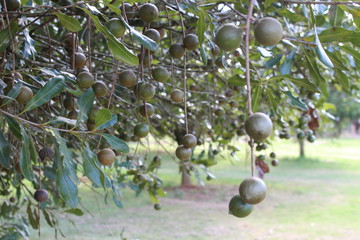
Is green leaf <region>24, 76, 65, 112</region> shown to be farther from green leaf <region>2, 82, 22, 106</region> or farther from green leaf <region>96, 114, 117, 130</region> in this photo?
green leaf <region>96, 114, 117, 130</region>

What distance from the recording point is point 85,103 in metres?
1.41

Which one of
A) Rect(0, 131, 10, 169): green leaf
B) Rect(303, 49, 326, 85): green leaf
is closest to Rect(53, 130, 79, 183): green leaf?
Rect(0, 131, 10, 169): green leaf

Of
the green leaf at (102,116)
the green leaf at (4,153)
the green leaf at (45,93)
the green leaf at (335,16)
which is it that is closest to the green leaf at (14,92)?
the green leaf at (45,93)

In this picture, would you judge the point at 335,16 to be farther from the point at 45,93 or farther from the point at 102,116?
the point at 45,93

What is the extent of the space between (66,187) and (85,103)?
28cm

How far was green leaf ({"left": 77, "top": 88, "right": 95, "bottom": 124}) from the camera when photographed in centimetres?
140

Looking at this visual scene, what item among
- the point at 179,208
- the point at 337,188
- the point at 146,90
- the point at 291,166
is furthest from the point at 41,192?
the point at 291,166

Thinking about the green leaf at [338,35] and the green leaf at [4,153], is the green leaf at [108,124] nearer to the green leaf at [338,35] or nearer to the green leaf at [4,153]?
the green leaf at [4,153]

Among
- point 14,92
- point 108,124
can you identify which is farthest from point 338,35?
point 14,92

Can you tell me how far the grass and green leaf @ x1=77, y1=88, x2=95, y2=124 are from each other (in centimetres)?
329

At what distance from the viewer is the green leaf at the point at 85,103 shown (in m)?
1.40

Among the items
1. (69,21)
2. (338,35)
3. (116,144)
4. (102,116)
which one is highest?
(69,21)

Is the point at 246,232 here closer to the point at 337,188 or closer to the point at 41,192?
the point at 337,188

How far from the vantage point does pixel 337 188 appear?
11.4m
